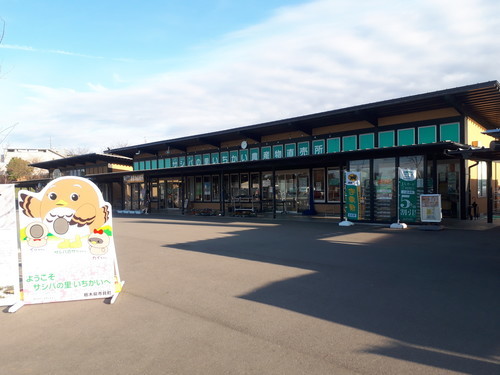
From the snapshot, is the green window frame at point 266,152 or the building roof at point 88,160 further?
the building roof at point 88,160

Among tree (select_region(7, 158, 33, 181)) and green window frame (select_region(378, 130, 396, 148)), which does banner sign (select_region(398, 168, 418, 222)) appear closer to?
green window frame (select_region(378, 130, 396, 148))

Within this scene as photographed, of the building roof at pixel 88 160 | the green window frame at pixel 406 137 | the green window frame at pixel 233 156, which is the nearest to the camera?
the green window frame at pixel 406 137

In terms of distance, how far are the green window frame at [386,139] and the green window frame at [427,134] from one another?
3.97ft

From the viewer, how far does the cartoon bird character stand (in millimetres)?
5441

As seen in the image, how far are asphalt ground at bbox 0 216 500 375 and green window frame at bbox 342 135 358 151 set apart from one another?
10.7 meters

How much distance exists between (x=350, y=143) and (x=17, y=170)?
49.5 meters

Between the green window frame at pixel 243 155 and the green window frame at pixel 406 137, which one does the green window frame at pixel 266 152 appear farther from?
the green window frame at pixel 406 137

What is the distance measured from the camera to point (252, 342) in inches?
151

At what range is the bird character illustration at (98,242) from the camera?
5.61m

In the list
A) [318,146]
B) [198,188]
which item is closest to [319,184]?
[318,146]

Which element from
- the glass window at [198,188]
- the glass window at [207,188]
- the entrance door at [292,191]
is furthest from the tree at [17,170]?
the entrance door at [292,191]

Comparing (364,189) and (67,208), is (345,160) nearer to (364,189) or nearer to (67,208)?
(364,189)

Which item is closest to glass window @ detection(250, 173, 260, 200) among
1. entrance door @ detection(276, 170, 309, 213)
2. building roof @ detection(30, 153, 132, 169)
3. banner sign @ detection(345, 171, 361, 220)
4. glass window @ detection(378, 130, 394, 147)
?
entrance door @ detection(276, 170, 309, 213)

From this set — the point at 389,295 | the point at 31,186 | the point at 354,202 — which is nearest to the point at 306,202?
the point at 354,202
